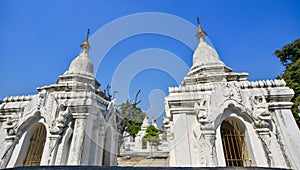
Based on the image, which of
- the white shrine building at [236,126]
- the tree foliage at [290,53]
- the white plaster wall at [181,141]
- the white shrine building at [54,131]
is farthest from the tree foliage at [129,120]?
the tree foliage at [290,53]

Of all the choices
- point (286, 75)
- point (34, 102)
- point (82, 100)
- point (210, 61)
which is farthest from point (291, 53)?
point (34, 102)

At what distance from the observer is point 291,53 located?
28141mm

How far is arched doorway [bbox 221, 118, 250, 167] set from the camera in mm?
7216

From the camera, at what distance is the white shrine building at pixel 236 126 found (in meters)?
6.57

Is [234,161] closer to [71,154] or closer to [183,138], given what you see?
[183,138]

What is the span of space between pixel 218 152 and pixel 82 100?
634cm

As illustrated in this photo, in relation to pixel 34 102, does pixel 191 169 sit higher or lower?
lower

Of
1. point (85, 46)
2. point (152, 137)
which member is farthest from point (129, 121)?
point (85, 46)

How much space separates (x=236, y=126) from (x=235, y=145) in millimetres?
882

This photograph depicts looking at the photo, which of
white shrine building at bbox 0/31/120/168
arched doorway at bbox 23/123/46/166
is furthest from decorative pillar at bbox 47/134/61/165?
arched doorway at bbox 23/123/46/166

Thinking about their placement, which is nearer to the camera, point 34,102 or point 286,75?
point 34,102

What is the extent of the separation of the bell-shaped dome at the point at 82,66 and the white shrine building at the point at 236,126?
983cm

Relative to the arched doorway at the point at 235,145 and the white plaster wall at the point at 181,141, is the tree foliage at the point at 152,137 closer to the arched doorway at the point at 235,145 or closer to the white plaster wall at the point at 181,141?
the arched doorway at the point at 235,145

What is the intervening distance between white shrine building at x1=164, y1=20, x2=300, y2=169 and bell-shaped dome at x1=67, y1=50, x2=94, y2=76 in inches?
387
